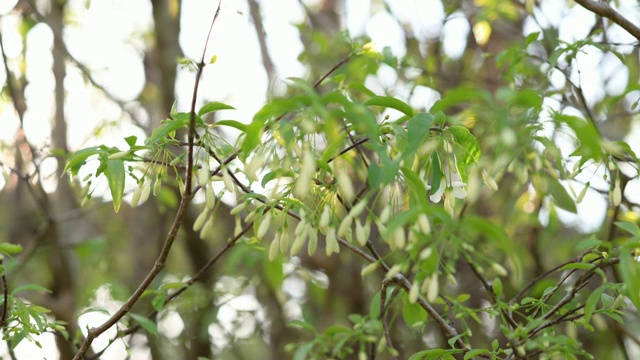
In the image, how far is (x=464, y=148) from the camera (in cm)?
172

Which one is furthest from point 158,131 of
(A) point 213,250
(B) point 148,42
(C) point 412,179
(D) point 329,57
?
(B) point 148,42

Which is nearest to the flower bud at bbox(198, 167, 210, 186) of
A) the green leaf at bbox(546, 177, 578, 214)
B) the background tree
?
the background tree

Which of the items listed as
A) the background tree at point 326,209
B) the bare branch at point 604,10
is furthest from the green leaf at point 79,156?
the bare branch at point 604,10

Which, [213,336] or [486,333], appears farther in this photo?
[213,336]

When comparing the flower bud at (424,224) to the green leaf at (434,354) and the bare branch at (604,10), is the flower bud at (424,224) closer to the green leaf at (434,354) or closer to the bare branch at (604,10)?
the green leaf at (434,354)

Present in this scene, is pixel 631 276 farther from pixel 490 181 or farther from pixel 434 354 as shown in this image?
pixel 434 354

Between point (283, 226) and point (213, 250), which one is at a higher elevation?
point (213, 250)

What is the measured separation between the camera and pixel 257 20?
15.7 ft

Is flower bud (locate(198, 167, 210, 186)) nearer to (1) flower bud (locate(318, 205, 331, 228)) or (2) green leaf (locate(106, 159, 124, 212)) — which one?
(2) green leaf (locate(106, 159, 124, 212))

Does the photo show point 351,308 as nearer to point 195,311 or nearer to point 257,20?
point 195,311

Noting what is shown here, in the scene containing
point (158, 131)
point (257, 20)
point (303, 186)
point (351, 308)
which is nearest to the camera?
point (303, 186)

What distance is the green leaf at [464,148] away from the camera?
170 cm

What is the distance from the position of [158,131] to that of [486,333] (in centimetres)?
293

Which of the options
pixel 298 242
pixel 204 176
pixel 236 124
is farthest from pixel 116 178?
pixel 298 242
